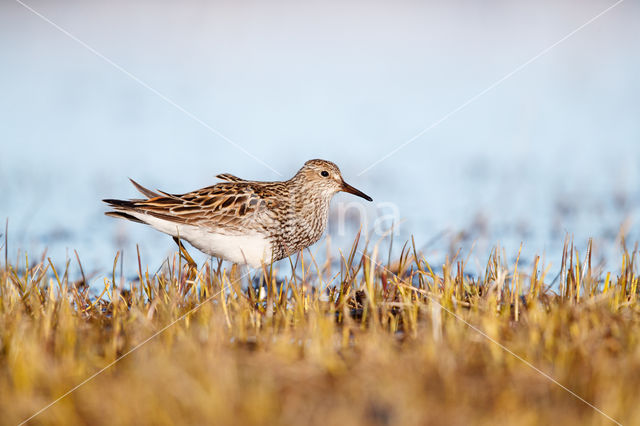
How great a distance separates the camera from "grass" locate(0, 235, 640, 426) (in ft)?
11.5

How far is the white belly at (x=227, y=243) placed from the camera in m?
7.24

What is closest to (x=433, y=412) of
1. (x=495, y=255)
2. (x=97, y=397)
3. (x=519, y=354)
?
(x=519, y=354)

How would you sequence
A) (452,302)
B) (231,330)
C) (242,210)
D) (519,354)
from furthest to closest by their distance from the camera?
(242,210), (452,302), (231,330), (519,354)

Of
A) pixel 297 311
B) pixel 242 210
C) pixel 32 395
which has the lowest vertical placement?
pixel 32 395

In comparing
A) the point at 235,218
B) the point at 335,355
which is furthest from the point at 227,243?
the point at 335,355

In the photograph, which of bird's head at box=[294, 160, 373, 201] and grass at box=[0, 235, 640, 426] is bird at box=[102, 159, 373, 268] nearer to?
bird's head at box=[294, 160, 373, 201]

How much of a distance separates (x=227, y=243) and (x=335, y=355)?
3.20 meters

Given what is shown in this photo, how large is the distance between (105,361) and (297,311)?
167 centimetres

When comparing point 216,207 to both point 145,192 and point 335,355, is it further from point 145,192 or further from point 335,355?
point 335,355

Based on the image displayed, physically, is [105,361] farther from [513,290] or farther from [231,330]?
[513,290]

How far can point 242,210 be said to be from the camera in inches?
292

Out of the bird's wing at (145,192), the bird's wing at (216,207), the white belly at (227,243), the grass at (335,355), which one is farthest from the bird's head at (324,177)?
the grass at (335,355)

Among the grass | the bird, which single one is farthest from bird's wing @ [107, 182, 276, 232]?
the grass

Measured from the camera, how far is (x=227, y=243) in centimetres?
723
